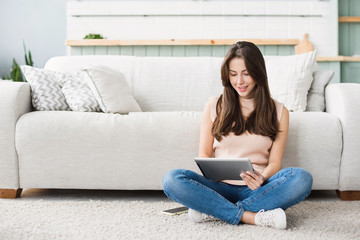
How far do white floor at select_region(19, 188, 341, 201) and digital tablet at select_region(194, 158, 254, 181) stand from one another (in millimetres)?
617

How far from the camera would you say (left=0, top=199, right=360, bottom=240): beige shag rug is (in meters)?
1.63

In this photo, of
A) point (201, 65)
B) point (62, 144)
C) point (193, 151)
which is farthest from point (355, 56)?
point (62, 144)

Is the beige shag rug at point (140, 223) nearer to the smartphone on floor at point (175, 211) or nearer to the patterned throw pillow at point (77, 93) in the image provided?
the smartphone on floor at point (175, 211)

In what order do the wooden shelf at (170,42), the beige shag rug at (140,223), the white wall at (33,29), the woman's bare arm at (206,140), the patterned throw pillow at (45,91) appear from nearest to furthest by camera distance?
the beige shag rug at (140,223) < the woman's bare arm at (206,140) < the patterned throw pillow at (45,91) < the wooden shelf at (170,42) < the white wall at (33,29)

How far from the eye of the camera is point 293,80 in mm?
2688

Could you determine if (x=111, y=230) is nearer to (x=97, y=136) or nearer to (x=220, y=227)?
(x=220, y=227)

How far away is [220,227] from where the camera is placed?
5.70 feet

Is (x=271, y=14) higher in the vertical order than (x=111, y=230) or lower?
higher

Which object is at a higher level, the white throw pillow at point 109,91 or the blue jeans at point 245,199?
the white throw pillow at point 109,91

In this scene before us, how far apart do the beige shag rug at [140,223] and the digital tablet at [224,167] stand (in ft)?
0.65

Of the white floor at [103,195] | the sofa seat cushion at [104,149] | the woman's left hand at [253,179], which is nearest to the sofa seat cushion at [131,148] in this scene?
the sofa seat cushion at [104,149]

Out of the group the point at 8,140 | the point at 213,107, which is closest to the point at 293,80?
the point at 213,107

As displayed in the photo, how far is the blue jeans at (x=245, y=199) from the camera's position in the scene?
5.71 ft

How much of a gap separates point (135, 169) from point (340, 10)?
14.3 ft
